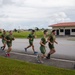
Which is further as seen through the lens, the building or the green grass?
the building

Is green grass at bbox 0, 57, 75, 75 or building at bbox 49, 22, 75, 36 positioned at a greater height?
green grass at bbox 0, 57, 75, 75

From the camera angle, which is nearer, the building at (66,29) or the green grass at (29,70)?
the green grass at (29,70)

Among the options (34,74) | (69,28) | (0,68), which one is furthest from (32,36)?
(69,28)

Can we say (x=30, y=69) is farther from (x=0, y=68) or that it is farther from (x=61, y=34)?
(x=61, y=34)

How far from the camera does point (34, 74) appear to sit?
1077cm

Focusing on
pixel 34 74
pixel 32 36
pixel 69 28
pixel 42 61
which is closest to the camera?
pixel 34 74

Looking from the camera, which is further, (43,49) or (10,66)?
(43,49)

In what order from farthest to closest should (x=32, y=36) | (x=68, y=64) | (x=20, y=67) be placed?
(x=32, y=36)
(x=68, y=64)
(x=20, y=67)

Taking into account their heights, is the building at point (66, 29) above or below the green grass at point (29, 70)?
below

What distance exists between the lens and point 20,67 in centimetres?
1230

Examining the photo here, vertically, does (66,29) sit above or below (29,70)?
below

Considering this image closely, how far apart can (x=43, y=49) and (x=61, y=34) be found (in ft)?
188

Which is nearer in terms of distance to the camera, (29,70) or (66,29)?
(29,70)

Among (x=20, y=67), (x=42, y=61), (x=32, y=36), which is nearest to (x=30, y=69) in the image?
(x=20, y=67)
